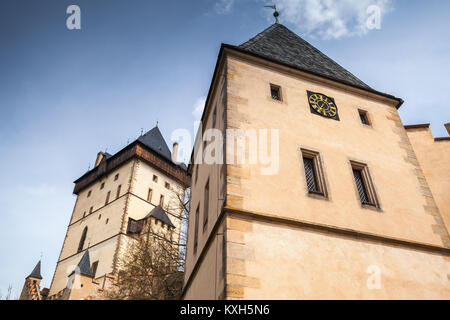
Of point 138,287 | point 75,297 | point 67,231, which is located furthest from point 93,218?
point 138,287

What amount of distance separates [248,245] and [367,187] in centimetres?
438

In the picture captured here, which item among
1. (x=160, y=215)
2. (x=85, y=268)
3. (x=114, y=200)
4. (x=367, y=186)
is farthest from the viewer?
(x=114, y=200)

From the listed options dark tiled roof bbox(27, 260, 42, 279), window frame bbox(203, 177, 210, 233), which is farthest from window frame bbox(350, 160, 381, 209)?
dark tiled roof bbox(27, 260, 42, 279)

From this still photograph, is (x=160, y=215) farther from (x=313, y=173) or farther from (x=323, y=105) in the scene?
(x=313, y=173)

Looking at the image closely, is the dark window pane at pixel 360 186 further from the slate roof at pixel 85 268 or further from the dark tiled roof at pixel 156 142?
the dark tiled roof at pixel 156 142

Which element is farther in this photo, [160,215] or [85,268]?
[160,215]

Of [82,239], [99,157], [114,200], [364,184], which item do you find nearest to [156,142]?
[99,157]

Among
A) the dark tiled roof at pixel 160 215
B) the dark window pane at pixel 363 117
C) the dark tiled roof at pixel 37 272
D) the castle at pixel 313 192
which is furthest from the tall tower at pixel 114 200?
the dark window pane at pixel 363 117

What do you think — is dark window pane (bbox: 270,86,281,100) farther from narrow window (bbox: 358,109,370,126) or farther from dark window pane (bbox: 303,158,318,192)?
narrow window (bbox: 358,109,370,126)

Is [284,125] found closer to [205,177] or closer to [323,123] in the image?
[323,123]

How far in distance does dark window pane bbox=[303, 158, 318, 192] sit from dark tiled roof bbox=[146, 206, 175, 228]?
33986mm

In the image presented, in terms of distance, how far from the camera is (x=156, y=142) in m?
52.1

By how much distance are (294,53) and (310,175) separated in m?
6.04

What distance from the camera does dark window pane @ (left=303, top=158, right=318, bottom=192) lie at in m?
9.06
